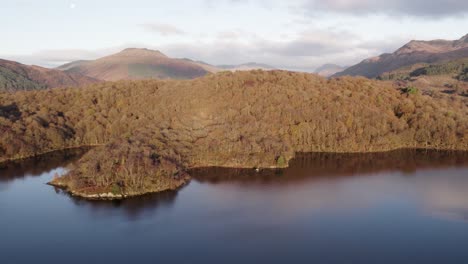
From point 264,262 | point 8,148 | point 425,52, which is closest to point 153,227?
point 264,262

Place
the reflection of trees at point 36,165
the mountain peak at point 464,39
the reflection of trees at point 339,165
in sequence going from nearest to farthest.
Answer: the reflection of trees at point 339,165 < the reflection of trees at point 36,165 < the mountain peak at point 464,39

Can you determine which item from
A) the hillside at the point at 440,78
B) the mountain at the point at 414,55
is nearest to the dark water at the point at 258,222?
the hillside at the point at 440,78

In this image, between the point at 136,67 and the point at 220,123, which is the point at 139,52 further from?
the point at 220,123

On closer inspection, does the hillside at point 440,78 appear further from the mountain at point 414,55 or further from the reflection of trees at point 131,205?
the reflection of trees at point 131,205

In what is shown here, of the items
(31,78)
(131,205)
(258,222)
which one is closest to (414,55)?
(31,78)

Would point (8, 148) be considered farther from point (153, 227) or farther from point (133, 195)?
point (153, 227)

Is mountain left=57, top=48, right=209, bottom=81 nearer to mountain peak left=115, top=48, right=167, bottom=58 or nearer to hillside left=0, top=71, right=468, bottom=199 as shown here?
mountain peak left=115, top=48, right=167, bottom=58

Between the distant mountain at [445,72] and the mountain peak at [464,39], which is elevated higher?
the mountain peak at [464,39]
